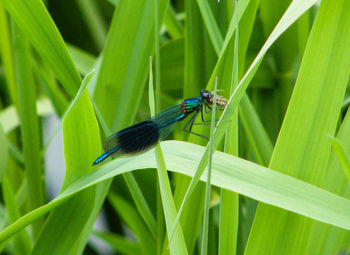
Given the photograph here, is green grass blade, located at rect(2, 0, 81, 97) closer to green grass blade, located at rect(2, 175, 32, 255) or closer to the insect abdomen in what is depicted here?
the insect abdomen

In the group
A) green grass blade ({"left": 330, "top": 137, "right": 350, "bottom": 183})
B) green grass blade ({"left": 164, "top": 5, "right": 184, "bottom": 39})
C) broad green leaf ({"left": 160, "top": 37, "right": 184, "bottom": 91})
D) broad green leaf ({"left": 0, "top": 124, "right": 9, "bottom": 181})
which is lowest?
broad green leaf ({"left": 0, "top": 124, "right": 9, "bottom": 181})

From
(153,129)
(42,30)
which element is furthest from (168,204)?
(42,30)

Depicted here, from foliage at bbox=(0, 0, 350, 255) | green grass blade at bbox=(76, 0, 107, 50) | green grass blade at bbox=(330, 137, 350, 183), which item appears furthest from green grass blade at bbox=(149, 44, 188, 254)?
green grass blade at bbox=(76, 0, 107, 50)

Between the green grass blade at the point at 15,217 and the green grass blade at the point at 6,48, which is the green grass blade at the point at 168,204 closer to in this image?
the green grass blade at the point at 15,217

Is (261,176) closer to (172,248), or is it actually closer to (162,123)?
(172,248)

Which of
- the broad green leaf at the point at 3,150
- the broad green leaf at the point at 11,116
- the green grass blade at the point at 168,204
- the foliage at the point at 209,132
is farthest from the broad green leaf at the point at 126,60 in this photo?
the broad green leaf at the point at 11,116
